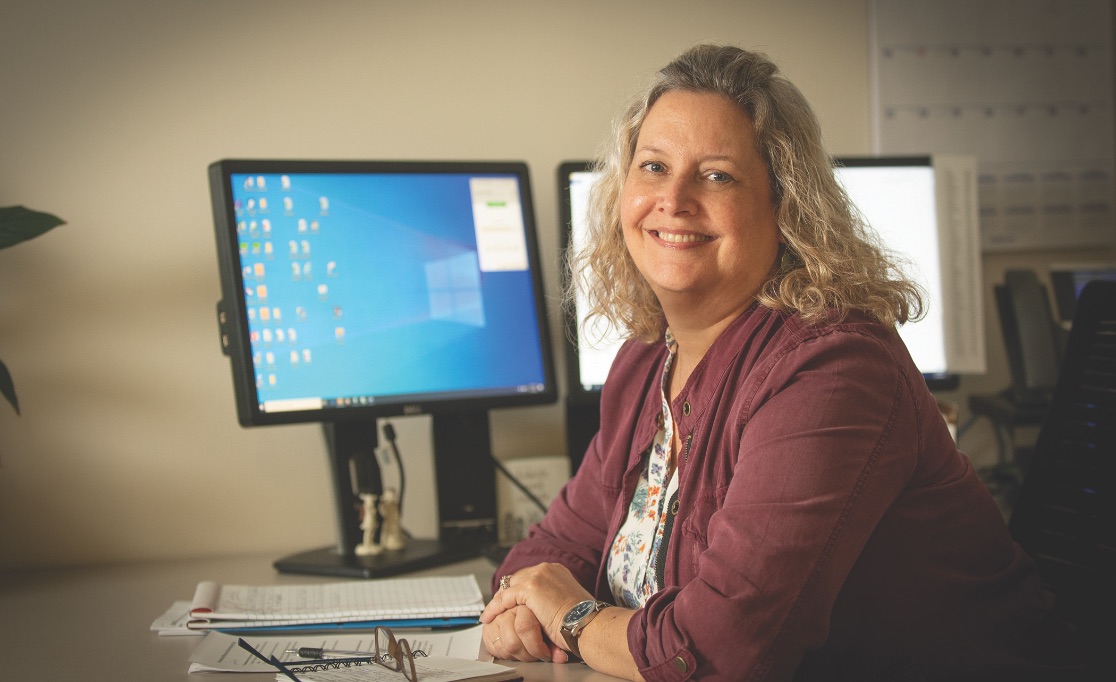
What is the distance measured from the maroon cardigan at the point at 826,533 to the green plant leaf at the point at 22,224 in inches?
41.1

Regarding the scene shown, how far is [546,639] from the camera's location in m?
1.21

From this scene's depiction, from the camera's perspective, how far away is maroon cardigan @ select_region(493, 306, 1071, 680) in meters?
0.99

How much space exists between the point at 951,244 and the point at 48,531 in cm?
181

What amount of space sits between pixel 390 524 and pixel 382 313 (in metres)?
0.37

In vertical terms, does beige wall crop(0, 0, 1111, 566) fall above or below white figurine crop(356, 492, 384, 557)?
above

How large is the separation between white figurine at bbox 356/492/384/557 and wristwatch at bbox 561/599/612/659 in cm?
59

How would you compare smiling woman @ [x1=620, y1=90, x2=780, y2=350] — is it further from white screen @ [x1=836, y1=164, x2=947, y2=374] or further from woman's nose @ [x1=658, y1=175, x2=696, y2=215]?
white screen @ [x1=836, y1=164, x2=947, y2=374]

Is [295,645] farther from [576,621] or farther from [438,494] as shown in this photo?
[438,494]

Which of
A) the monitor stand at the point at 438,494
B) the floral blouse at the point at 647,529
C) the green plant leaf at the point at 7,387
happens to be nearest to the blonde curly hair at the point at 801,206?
the floral blouse at the point at 647,529

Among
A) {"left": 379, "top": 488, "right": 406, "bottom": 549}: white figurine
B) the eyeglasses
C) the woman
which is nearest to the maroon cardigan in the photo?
the woman

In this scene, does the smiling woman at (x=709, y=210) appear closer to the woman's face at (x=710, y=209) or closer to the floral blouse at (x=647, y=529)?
the woman's face at (x=710, y=209)

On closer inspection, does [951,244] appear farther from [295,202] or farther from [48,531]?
[48,531]

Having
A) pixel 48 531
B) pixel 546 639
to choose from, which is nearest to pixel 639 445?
→ pixel 546 639

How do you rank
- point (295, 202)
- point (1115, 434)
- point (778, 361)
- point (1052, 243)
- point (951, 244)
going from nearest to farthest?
point (778, 361) → point (1115, 434) → point (295, 202) → point (951, 244) → point (1052, 243)
